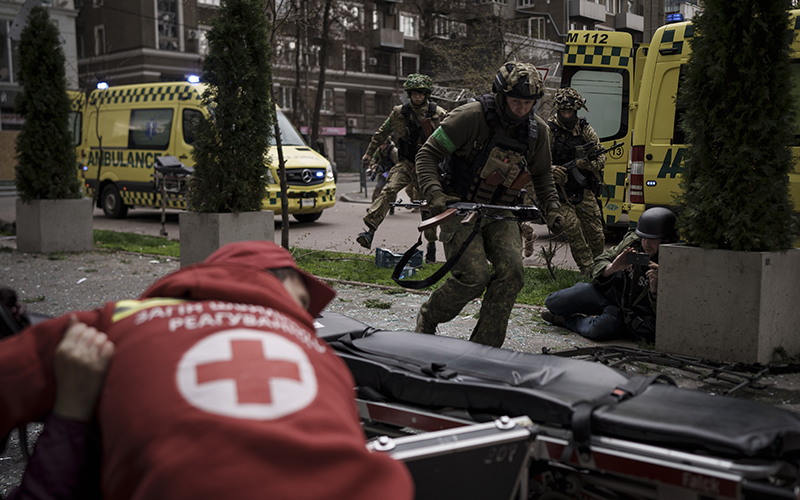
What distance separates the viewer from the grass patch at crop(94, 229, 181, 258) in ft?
33.5

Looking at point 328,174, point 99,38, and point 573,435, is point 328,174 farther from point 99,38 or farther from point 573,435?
point 99,38

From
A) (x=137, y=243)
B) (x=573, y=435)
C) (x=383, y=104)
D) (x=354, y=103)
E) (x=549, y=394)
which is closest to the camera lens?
(x=573, y=435)

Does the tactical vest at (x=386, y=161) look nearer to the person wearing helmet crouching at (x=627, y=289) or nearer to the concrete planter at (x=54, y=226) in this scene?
the concrete planter at (x=54, y=226)

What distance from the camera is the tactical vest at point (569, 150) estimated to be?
7.54 metres

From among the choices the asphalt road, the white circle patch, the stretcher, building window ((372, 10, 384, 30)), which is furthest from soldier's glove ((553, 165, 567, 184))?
building window ((372, 10, 384, 30))

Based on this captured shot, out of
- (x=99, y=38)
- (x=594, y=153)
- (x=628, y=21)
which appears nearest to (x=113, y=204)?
(x=594, y=153)

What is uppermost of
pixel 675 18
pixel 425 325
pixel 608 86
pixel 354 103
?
pixel 354 103

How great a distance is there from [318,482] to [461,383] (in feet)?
3.97

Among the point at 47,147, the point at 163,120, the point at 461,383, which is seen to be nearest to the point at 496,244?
the point at 461,383

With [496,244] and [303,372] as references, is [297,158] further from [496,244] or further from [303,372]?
[303,372]

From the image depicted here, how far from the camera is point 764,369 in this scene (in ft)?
14.1

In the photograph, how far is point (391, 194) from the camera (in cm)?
851

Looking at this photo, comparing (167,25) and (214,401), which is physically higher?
(167,25)

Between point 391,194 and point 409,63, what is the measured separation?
164 feet
